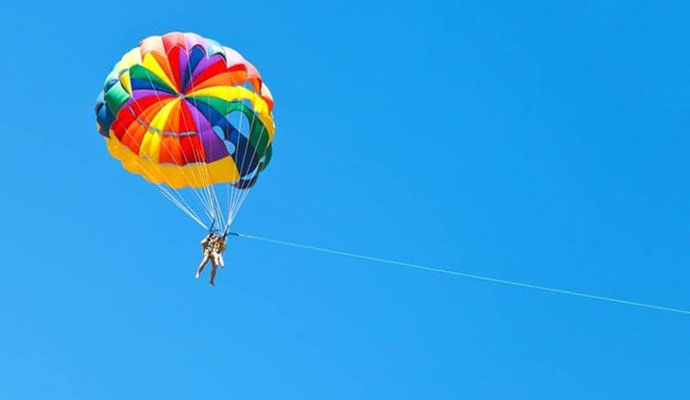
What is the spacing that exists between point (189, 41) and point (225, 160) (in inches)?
110

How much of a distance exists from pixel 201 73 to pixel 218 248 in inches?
160

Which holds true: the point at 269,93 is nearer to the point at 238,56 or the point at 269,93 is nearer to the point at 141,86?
the point at 238,56

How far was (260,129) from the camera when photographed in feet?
69.7

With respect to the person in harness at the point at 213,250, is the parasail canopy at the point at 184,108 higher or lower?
higher

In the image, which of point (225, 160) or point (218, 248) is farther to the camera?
point (225, 160)

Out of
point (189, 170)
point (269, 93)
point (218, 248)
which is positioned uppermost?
point (269, 93)

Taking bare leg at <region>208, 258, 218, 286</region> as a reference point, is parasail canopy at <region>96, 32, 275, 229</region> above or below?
above

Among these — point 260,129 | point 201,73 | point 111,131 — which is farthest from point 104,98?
point 260,129

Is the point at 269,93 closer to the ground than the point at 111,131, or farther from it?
farther from it

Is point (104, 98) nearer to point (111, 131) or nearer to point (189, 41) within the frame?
point (111, 131)

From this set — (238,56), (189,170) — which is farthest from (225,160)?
(238,56)

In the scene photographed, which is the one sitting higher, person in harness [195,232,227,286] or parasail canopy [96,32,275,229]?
parasail canopy [96,32,275,229]

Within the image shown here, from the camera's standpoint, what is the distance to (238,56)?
828 inches

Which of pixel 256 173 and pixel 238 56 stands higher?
pixel 238 56
